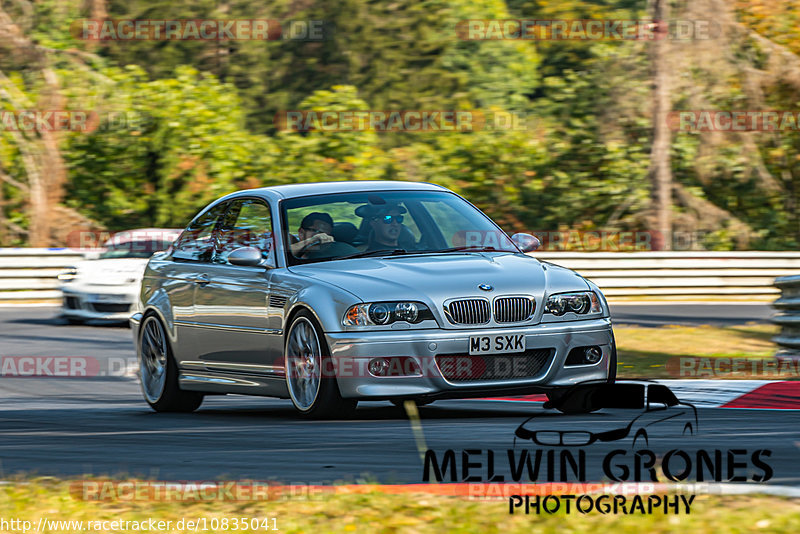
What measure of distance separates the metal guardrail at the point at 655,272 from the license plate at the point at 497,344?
46.8ft

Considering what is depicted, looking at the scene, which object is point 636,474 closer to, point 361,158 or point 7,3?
point 361,158

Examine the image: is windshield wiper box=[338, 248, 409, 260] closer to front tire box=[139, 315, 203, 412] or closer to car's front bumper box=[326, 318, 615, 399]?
car's front bumper box=[326, 318, 615, 399]

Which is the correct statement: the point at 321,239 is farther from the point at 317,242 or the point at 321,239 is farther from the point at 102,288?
the point at 102,288

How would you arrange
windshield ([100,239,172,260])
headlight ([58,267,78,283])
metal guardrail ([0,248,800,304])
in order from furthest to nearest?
1. metal guardrail ([0,248,800,304])
2. windshield ([100,239,172,260])
3. headlight ([58,267,78,283])

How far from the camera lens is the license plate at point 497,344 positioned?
743 cm

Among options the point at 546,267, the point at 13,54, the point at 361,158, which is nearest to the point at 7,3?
the point at 13,54

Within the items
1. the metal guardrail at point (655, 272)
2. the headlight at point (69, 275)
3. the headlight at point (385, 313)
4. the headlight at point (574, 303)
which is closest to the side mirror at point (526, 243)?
the headlight at point (574, 303)

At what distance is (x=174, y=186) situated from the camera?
2884cm

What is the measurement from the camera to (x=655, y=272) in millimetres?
21938

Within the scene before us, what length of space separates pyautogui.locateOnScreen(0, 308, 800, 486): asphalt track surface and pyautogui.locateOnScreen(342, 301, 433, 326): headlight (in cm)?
57

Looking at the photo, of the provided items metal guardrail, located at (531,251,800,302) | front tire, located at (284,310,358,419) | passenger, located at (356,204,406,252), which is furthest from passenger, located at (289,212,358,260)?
metal guardrail, located at (531,251,800,302)

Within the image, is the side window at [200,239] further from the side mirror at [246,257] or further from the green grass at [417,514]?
the green grass at [417,514]

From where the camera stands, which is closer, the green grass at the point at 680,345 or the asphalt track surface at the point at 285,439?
the asphalt track surface at the point at 285,439

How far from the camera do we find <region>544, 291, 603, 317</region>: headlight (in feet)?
25.3
